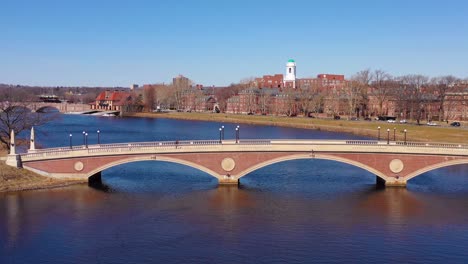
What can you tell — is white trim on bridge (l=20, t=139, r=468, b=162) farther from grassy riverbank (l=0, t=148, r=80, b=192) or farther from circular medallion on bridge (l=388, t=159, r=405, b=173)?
grassy riverbank (l=0, t=148, r=80, b=192)

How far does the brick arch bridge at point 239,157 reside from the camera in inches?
1837

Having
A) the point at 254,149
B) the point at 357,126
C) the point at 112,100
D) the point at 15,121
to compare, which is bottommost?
the point at 254,149

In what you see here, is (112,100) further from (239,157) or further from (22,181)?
(239,157)

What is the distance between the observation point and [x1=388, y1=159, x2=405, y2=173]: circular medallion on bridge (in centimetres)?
4706

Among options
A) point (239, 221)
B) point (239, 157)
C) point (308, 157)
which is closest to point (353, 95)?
point (308, 157)

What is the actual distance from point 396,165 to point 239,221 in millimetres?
18770

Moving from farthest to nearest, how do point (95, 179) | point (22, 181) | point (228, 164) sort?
point (95, 179) < point (228, 164) < point (22, 181)

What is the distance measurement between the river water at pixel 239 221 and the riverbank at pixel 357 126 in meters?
31.9

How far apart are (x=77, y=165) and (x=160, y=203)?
10804 mm

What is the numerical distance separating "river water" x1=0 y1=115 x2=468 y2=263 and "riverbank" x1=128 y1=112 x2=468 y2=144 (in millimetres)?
31866

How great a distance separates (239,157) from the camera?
4694cm

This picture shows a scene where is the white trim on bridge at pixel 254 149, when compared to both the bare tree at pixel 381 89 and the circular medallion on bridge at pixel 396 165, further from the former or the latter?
the bare tree at pixel 381 89

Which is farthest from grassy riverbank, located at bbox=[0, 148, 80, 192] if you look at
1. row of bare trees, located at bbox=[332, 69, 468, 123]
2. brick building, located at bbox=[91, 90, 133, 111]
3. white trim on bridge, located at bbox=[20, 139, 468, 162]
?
brick building, located at bbox=[91, 90, 133, 111]

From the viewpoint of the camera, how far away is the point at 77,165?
155 feet
